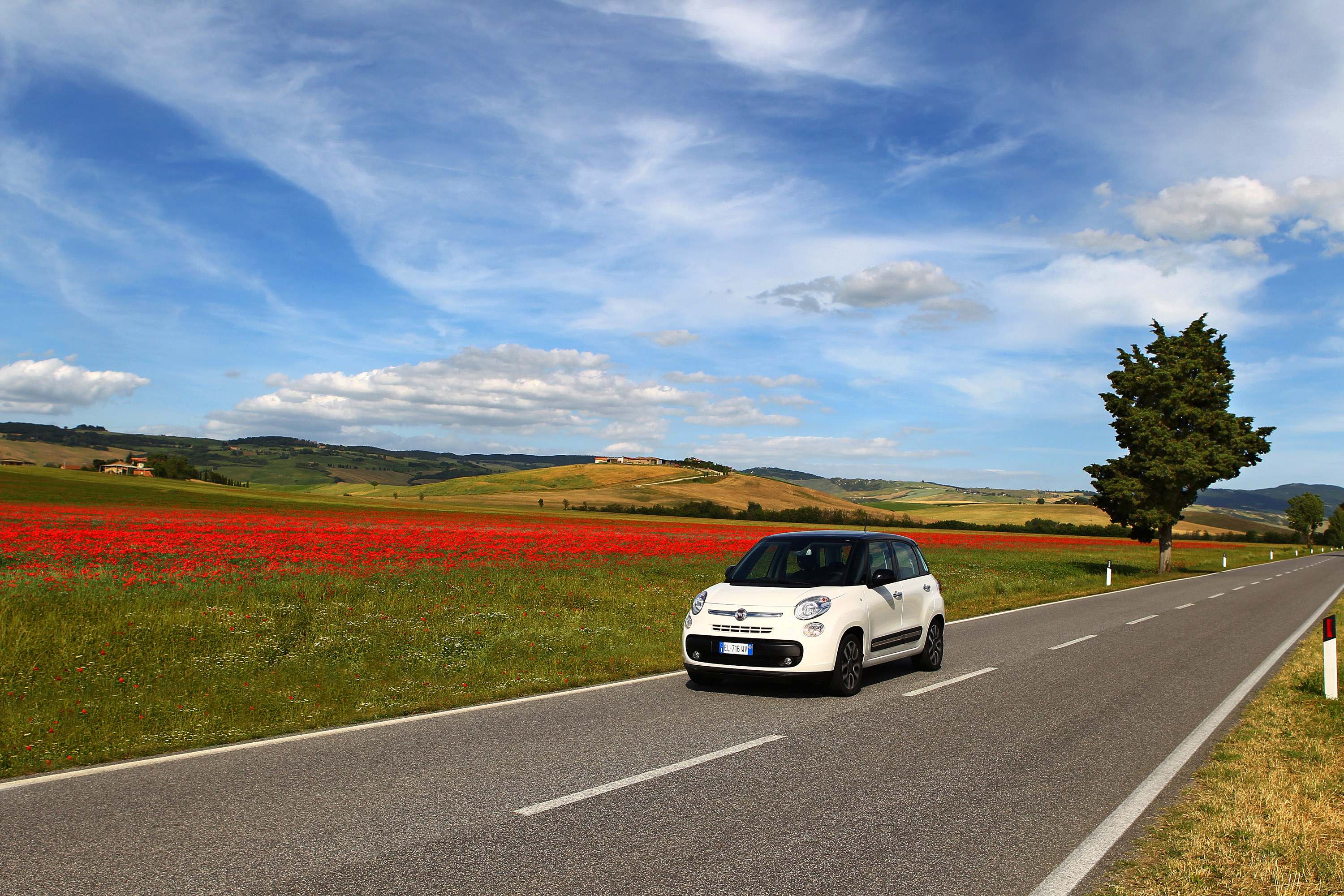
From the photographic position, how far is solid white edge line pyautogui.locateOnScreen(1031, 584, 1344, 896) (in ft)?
14.6

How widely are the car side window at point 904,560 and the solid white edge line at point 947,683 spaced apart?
1.39 metres

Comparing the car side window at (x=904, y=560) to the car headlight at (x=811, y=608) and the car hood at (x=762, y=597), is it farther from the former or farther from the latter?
the car headlight at (x=811, y=608)

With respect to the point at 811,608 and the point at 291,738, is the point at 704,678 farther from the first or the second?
the point at 291,738

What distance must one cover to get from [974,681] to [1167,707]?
6.80 feet

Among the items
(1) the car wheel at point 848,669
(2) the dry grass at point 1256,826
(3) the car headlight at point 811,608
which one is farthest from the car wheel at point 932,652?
(2) the dry grass at point 1256,826

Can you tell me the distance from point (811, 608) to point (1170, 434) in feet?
115

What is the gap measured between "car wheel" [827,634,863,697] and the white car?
0.01 metres

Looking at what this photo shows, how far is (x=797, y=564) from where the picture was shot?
406 inches

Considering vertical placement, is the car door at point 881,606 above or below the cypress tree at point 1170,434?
below

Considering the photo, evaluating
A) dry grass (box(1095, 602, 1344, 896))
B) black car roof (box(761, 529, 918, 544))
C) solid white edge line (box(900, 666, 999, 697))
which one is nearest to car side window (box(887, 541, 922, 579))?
black car roof (box(761, 529, 918, 544))

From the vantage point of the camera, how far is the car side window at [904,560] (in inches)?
441

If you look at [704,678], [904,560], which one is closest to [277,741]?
[704,678]

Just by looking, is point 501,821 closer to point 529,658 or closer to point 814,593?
point 814,593

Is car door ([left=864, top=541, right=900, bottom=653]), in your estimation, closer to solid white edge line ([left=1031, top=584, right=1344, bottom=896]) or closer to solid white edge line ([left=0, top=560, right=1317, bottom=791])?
solid white edge line ([left=0, top=560, right=1317, bottom=791])
